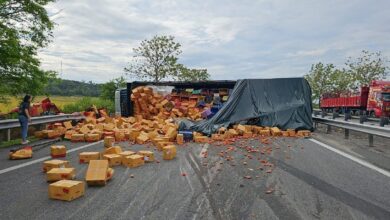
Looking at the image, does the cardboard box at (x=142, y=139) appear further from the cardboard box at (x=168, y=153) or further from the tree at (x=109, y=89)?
the tree at (x=109, y=89)

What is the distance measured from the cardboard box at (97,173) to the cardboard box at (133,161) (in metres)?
1.31

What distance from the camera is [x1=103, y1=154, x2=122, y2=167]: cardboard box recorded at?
7.45 meters

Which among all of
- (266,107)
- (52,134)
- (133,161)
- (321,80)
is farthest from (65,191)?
(321,80)

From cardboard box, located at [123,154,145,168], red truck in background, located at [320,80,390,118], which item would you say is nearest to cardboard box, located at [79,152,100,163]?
cardboard box, located at [123,154,145,168]

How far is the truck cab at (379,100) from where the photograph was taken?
25031mm

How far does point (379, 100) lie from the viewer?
1024 inches

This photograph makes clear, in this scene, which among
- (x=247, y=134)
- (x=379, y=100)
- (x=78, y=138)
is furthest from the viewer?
(x=379, y=100)

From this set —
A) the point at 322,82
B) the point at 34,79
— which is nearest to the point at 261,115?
the point at 34,79

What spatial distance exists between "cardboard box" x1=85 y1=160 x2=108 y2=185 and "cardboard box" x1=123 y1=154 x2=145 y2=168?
1313 mm

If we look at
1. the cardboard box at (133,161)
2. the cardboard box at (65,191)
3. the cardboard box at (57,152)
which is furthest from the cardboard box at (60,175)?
the cardboard box at (57,152)

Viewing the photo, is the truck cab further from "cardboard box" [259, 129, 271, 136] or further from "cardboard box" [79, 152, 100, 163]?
"cardboard box" [79, 152, 100, 163]

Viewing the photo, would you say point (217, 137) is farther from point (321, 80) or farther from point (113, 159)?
point (321, 80)

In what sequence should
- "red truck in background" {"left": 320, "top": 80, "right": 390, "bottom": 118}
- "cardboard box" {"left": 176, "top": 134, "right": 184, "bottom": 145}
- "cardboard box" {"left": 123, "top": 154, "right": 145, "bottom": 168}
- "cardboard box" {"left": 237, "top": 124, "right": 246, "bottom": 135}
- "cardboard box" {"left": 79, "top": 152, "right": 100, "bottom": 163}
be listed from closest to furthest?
1. "cardboard box" {"left": 123, "top": 154, "right": 145, "bottom": 168}
2. "cardboard box" {"left": 79, "top": 152, "right": 100, "bottom": 163}
3. "cardboard box" {"left": 176, "top": 134, "right": 184, "bottom": 145}
4. "cardboard box" {"left": 237, "top": 124, "right": 246, "bottom": 135}
5. "red truck in background" {"left": 320, "top": 80, "right": 390, "bottom": 118}

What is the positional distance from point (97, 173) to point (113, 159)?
1.65 m
